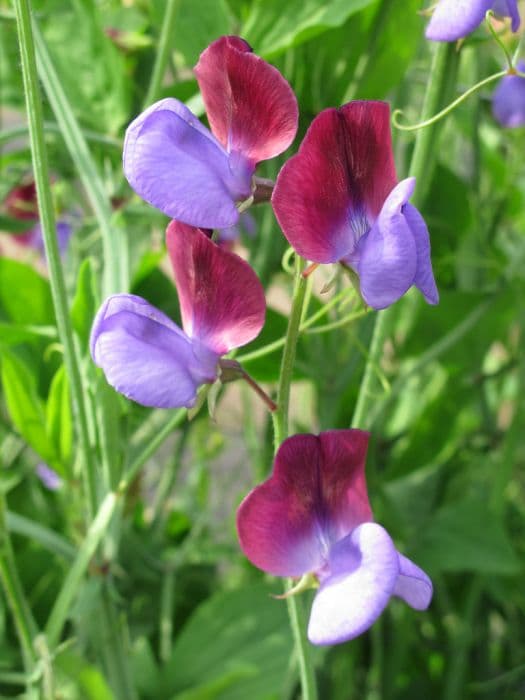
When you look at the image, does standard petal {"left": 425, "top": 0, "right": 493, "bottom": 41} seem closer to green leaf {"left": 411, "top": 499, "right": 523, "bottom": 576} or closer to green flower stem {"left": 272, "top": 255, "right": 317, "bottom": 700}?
green flower stem {"left": 272, "top": 255, "right": 317, "bottom": 700}

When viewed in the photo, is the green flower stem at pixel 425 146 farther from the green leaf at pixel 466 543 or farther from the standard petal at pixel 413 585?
the green leaf at pixel 466 543

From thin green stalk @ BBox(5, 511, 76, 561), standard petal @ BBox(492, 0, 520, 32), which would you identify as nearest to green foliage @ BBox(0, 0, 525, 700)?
thin green stalk @ BBox(5, 511, 76, 561)

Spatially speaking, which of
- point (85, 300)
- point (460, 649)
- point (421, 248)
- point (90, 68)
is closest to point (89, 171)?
point (85, 300)

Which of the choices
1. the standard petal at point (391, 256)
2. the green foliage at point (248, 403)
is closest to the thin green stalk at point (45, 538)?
the green foliage at point (248, 403)

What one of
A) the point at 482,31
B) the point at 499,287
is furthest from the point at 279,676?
the point at 482,31

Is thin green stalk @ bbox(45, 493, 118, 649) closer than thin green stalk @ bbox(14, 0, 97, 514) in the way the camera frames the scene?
No

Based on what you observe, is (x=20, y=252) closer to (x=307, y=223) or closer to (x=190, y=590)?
(x=190, y=590)

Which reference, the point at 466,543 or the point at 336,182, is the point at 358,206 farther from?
the point at 466,543
